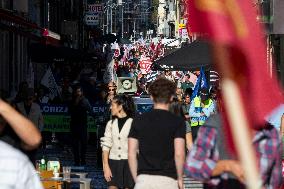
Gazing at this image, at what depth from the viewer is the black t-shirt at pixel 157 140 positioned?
8.38m

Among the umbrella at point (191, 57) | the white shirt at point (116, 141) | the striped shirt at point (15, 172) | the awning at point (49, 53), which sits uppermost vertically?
the awning at point (49, 53)

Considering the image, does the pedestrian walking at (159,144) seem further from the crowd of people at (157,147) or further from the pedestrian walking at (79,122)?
the pedestrian walking at (79,122)

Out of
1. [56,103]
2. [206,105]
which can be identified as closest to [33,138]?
[206,105]

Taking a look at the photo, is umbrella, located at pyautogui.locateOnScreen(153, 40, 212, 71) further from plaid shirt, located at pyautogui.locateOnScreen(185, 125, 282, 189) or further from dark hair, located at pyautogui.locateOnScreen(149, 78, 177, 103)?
plaid shirt, located at pyautogui.locateOnScreen(185, 125, 282, 189)

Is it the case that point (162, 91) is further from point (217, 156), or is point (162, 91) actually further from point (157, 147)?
point (217, 156)

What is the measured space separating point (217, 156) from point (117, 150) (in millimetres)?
5878

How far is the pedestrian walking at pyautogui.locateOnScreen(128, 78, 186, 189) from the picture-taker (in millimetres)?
8367

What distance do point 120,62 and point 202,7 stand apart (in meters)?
73.6

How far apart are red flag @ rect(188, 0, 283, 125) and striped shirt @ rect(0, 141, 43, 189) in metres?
1.24

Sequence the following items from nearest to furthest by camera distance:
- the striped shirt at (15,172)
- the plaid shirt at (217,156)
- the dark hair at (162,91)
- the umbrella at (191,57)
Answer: the striped shirt at (15,172), the plaid shirt at (217,156), the dark hair at (162,91), the umbrella at (191,57)

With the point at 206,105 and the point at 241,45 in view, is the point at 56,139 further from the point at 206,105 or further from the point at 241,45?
the point at 241,45

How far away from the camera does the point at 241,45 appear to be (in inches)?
137

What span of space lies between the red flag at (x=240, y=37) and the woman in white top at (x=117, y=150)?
7240 mm

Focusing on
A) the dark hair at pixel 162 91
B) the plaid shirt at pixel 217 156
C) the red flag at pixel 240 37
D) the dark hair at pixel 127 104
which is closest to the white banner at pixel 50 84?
the dark hair at pixel 127 104
